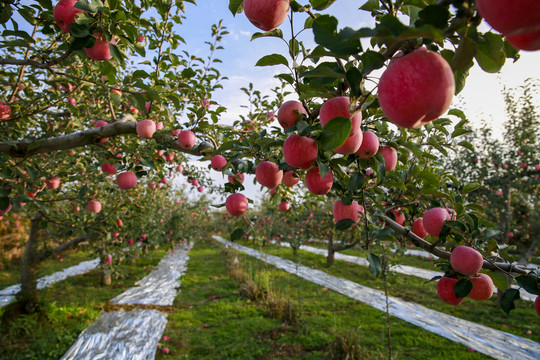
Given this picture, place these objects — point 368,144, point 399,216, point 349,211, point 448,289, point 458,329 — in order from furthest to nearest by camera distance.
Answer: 1. point 458,329
2. point 399,216
3. point 349,211
4. point 448,289
5. point 368,144

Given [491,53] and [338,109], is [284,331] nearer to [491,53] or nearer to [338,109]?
[338,109]

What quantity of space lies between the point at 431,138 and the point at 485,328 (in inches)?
235

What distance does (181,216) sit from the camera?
12.7 metres

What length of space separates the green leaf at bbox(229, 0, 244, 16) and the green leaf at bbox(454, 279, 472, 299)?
4.78 ft

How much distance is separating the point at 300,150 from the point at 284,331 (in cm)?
493

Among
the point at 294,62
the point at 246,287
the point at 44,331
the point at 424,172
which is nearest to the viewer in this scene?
the point at 294,62

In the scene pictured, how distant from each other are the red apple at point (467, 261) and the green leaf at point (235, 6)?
53.4 inches

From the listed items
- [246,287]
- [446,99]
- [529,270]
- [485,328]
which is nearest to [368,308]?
[485,328]

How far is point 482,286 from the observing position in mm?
1261

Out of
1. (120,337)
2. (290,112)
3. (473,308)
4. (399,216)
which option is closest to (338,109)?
(290,112)

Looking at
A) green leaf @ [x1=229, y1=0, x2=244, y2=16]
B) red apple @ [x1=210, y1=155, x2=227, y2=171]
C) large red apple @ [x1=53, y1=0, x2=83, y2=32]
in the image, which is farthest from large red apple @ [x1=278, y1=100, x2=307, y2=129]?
large red apple @ [x1=53, y1=0, x2=83, y2=32]

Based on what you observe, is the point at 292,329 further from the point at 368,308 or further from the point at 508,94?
the point at 508,94

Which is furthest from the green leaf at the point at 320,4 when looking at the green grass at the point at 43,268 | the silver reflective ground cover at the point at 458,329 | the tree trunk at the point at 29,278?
the green grass at the point at 43,268

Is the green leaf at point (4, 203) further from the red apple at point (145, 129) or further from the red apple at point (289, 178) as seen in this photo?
the red apple at point (289, 178)
